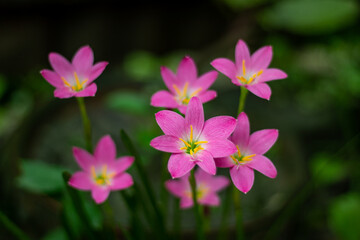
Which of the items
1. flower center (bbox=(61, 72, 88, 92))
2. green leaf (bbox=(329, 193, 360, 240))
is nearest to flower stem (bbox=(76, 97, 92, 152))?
flower center (bbox=(61, 72, 88, 92))

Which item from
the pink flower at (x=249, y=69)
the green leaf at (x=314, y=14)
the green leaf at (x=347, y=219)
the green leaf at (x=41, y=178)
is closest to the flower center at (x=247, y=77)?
the pink flower at (x=249, y=69)

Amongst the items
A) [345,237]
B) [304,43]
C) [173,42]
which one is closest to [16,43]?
[173,42]

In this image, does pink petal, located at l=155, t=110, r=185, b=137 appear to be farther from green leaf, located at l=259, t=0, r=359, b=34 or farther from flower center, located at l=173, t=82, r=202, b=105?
green leaf, located at l=259, t=0, r=359, b=34

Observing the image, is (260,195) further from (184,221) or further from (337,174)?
(337,174)

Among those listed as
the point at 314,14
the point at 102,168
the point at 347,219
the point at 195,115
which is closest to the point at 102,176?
the point at 102,168

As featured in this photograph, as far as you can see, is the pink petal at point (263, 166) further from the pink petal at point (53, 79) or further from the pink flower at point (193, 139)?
the pink petal at point (53, 79)

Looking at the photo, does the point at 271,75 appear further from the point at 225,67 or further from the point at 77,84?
the point at 77,84
